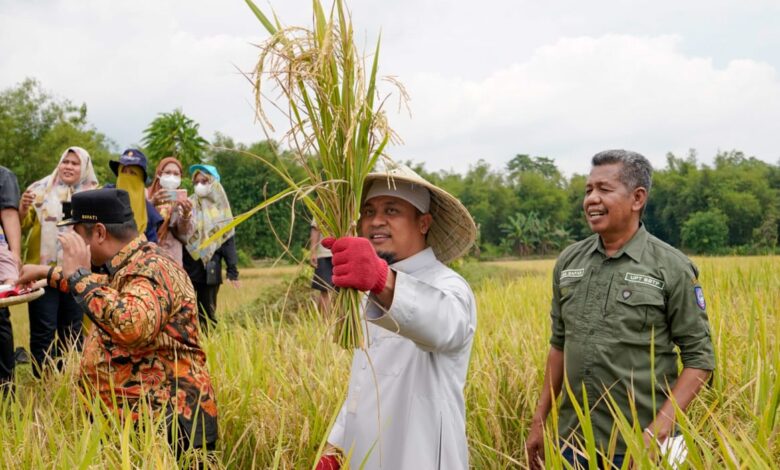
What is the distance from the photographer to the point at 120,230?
248cm

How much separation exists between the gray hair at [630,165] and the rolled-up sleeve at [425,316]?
896 millimetres

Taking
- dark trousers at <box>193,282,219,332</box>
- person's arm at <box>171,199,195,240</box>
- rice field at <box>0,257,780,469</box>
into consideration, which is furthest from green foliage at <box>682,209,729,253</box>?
rice field at <box>0,257,780,469</box>

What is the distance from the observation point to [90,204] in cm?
246

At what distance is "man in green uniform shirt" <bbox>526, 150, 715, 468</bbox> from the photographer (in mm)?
2207

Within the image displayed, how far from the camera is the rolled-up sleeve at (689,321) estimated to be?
85.4 inches

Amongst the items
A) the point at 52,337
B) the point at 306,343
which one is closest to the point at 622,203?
the point at 306,343

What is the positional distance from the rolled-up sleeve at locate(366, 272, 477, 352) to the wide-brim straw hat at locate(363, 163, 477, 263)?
358 mm

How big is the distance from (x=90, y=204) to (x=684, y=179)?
57.1 m

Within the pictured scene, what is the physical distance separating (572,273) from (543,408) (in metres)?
0.51

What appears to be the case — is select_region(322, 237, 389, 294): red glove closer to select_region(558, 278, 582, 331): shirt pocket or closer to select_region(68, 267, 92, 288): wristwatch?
select_region(558, 278, 582, 331): shirt pocket

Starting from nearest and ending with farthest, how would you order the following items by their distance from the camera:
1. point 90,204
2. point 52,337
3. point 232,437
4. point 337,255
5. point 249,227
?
point 337,255, point 90,204, point 232,437, point 52,337, point 249,227

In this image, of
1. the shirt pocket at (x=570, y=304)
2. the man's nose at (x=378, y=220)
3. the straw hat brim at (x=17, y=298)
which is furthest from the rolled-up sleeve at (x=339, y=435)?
the straw hat brim at (x=17, y=298)

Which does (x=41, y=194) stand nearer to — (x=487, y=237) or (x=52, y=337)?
(x=52, y=337)

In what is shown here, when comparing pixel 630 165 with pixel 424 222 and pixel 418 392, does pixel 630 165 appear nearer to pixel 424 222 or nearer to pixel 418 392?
pixel 424 222
